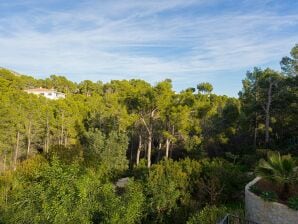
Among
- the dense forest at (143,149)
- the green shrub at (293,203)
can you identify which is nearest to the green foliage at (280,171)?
the green shrub at (293,203)

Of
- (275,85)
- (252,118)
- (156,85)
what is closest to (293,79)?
(275,85)

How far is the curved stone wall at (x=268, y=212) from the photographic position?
9.21 m

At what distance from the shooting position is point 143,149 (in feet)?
102

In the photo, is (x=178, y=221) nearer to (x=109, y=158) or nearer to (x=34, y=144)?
(x=109, y=158)

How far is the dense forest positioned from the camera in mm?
10508

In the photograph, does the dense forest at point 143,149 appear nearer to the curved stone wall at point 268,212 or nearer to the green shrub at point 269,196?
the curved stone wall at point 268,212

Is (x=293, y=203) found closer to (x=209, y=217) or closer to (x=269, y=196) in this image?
(x=269, y=196)

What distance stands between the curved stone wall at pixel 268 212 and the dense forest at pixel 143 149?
944mm

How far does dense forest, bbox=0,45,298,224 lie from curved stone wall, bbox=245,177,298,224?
3.10 feet

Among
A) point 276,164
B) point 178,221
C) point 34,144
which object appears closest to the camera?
point 276,164

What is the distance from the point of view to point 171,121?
2244cm

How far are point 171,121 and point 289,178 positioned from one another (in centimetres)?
1294

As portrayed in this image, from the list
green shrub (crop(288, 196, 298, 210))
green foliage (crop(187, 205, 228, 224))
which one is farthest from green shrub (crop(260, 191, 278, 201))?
green foliage (crop(187, 205, 228, 224))

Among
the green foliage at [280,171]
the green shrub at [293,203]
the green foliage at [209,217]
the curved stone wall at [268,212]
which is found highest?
the green foliage at [280,171]
